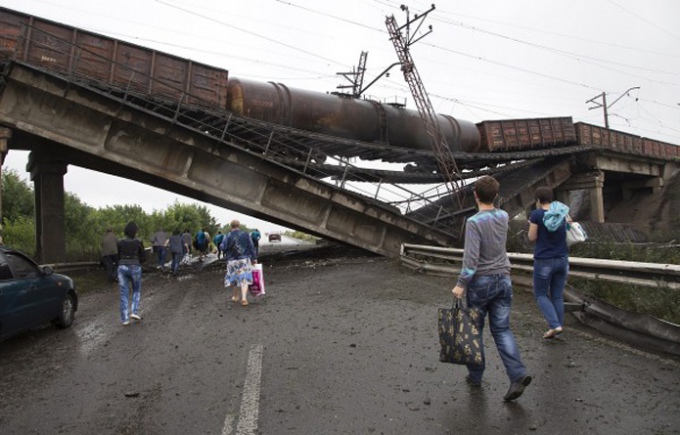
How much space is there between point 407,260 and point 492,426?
37.9ft

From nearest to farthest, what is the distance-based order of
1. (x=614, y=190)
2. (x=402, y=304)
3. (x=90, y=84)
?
1. (x=402, y=304)
2. (x=90, y=84)
3. (x=614, y=190)

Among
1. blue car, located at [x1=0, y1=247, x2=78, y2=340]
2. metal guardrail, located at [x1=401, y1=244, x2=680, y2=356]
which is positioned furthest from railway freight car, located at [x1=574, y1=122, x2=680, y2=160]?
blue car, located at [x1=0, y1=247, x2=78, y2=340]

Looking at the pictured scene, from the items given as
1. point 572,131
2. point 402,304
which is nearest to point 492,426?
point 402,304

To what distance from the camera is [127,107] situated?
1390 centimetres

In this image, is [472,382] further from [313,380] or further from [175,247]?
[175,247]

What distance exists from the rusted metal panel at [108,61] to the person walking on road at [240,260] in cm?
659

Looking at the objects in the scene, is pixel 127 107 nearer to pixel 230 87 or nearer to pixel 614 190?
pixel 230 87

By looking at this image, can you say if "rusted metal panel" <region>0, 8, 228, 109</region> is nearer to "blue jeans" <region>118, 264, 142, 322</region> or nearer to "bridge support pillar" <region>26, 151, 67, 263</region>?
"bridge support pillar" <region>26, 151, 67, 263</region>

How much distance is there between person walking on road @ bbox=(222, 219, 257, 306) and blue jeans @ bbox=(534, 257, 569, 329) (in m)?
5.92

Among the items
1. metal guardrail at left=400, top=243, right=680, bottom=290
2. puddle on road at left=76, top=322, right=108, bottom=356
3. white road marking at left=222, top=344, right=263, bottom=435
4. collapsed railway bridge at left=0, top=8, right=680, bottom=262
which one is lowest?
puddle on road at left=76, top=322, right=108, bottom=356

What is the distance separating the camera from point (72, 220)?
4312 centimetres

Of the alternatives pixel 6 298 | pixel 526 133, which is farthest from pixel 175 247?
pixel 526 133

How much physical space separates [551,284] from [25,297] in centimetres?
740

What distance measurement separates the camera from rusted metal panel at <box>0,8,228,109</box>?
1315 centimetres
